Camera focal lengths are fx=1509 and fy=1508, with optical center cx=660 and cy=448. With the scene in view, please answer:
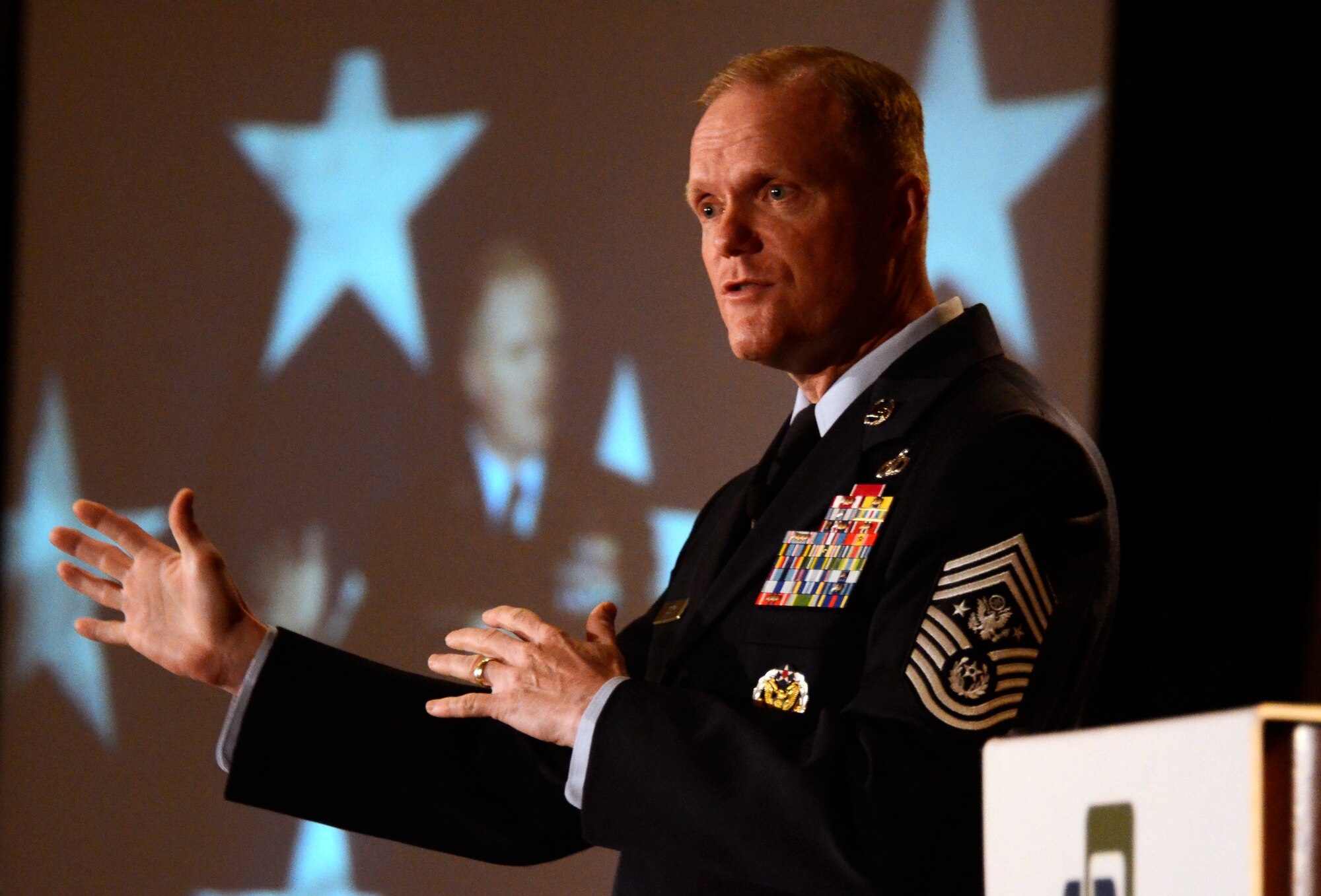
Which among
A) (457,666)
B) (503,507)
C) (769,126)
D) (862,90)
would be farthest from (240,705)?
(503,507)

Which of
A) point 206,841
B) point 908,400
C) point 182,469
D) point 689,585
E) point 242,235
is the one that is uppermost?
point 242,235

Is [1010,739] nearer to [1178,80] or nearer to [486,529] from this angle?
[1178,80]

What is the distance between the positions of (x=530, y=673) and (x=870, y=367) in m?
0.55

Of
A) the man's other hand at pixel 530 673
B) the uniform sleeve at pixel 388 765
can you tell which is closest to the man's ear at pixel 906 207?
the man's other hand at pixel 530 673

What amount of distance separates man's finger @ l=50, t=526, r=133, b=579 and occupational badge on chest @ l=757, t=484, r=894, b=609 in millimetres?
716

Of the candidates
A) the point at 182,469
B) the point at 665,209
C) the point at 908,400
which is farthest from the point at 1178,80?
the point at 182,469

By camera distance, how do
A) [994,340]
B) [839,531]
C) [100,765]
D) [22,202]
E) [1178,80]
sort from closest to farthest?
1. [839,531]
2. [994,340]
3. [1178,80]
4. [100,765]
5. [22,202]

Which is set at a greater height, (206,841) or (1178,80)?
(1178,80)

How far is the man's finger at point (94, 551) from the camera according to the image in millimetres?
1630

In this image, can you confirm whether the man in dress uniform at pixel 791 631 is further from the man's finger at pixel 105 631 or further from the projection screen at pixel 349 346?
the projection screen at pixel 349 346

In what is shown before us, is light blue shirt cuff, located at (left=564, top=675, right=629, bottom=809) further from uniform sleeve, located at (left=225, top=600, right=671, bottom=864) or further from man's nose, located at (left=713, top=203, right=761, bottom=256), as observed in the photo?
man's nose, located at (left=713, top=203, right=761, bottom=256)

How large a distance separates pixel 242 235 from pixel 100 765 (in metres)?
1.13

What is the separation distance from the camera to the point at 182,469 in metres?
3.13

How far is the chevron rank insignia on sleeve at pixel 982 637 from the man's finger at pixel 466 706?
16.1 inches
